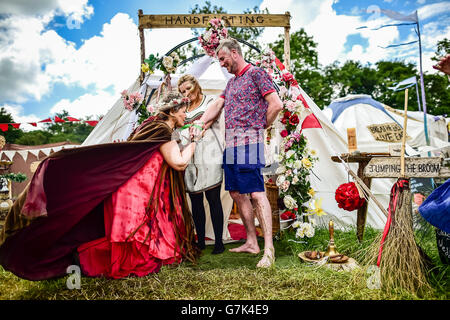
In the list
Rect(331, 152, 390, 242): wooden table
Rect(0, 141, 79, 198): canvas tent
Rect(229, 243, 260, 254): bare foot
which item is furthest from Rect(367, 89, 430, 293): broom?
Rect(0, 141, 79, 198): canvas tent

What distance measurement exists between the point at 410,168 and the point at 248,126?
1348mm

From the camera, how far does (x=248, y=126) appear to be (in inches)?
112

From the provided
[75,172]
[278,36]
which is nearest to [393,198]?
[75,172]

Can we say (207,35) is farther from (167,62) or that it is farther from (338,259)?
(338,259)

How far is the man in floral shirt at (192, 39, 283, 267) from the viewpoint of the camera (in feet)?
9.19

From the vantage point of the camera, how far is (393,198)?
227cm

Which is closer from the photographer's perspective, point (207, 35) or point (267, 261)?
point (267, 261)

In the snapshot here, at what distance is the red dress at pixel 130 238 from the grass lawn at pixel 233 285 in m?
0.10

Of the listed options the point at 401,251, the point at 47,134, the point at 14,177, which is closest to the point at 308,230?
the point at 401,251

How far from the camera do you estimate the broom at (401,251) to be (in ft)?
6.63

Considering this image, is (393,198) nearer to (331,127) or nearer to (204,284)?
(204,284)

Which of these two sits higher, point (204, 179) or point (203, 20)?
point (203, 20)

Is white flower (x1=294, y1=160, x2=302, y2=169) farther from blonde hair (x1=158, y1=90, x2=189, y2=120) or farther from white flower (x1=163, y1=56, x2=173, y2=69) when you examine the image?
white flower (x1=163, y1=56, x2=173, y2=69)

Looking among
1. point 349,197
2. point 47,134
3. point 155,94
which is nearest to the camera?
point 349,197
